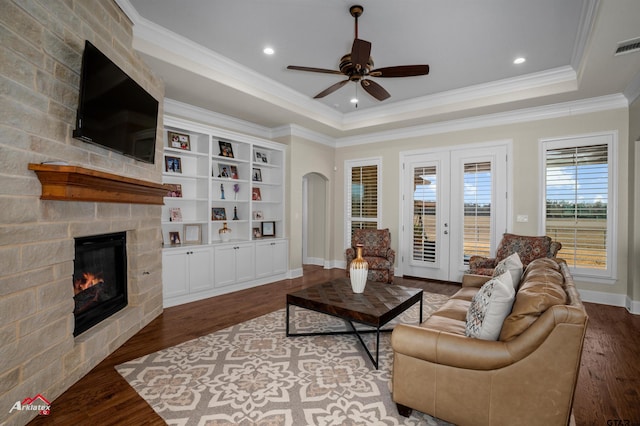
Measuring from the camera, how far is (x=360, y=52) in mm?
2736

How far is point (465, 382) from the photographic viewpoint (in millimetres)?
1753

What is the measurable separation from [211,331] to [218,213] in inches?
95.1

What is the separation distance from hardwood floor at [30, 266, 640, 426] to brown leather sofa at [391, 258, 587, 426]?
0.71m

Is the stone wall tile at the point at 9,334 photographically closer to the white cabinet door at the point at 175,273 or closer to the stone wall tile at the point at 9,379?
the stone wall tile at the point at 9,379

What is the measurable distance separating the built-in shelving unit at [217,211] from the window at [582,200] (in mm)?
4345

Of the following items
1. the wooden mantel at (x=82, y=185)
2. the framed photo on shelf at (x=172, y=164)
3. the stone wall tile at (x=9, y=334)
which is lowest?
the stone wall tile at (x=9, y=334)

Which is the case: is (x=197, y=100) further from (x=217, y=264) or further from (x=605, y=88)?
(x=605, y=88)

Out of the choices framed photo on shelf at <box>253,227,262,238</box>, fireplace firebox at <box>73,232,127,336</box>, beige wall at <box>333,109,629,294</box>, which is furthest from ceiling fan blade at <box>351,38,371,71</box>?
framed photo on shelf at <box>253,227,262,238</box>

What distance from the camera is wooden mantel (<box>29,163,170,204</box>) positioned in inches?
A: 80.4

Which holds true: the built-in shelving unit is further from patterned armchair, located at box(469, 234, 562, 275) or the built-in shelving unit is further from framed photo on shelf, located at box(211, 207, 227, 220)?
patterned armchair, located at box(469, 234, 562, 275)

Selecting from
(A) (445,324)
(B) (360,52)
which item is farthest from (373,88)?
(A) (445,324)

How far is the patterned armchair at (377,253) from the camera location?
17.4 ft

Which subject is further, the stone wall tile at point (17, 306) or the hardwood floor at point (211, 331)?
the hardwood floor at point (211, 331)

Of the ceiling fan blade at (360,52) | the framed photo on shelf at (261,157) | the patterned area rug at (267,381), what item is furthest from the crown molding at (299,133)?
the patterned area rug at (267,381)
